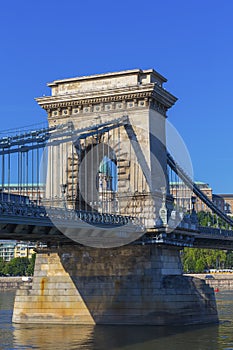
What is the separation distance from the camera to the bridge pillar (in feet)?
147

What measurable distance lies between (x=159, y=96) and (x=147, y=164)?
4914 millimetres

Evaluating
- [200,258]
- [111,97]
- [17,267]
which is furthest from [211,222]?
[111,97]

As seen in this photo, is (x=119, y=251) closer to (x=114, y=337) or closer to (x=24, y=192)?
(x=114, y=337)

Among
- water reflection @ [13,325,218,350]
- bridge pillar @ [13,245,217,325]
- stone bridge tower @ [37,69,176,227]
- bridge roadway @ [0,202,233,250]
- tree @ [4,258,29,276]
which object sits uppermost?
stone bridge tower @ [37,69,176,227]

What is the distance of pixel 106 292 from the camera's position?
4647cm

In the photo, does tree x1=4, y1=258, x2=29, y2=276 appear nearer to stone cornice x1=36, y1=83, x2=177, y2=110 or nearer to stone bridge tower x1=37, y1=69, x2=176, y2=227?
stone bridge tower x1=37, y1=69, x2=176, y2=227

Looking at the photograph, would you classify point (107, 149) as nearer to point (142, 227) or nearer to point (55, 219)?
point (142, 227)

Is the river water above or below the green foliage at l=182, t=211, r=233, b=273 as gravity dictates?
below

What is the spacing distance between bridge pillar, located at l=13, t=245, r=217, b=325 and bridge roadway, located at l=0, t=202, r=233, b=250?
3.55 feet

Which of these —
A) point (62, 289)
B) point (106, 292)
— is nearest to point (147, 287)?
point (106, 292)

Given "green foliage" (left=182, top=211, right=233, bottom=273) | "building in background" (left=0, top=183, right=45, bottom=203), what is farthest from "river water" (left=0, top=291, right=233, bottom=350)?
"green foliage" (left=182, top=211, right=233, bottom=273)

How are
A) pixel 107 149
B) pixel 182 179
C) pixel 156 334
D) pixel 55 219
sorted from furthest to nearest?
1. pixel 182 179
2. pixel 107 149
3. pixel 156 334
4. pixel 55 219

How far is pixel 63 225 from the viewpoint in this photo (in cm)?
3800

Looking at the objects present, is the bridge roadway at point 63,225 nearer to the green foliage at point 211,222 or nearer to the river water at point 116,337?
the river water at point 116,337
